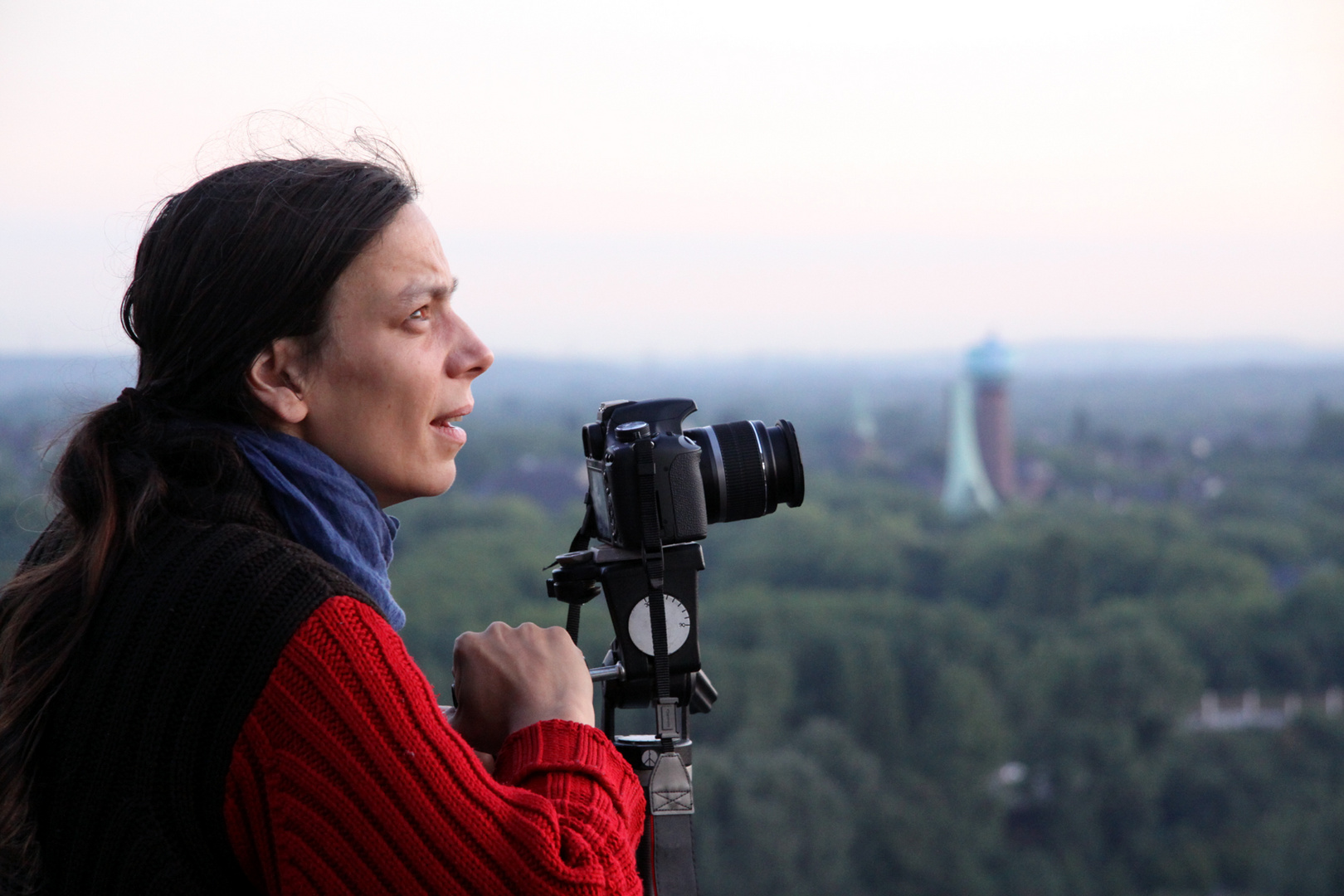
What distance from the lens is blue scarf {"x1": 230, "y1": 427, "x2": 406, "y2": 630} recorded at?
124 centimetres

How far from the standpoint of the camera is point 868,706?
140 ft

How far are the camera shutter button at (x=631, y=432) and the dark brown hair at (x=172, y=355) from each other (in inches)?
19.1

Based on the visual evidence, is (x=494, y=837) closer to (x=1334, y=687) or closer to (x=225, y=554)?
(x=225, y=554)

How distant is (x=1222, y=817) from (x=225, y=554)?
42.5 meters

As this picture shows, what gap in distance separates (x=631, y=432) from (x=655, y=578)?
0.19 m

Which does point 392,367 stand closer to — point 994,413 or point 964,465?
point 964,465

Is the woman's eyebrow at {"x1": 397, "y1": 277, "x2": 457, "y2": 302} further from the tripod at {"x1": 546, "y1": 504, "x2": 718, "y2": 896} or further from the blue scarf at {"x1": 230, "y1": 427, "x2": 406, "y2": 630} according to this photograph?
the tripod at {"x1": 546, "y1": 504, "x2": 718, "y2": 896}

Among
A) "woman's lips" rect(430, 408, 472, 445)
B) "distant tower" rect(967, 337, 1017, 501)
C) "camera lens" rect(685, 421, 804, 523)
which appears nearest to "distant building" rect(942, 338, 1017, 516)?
"distant tower" rect(967, 337, 1017, 501)

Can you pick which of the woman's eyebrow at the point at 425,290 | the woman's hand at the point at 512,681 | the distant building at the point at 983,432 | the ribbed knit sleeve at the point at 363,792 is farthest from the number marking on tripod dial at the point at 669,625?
the distant building at the point at 983,432

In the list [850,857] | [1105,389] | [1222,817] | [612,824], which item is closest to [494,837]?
[612,824]

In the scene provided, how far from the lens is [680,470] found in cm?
175

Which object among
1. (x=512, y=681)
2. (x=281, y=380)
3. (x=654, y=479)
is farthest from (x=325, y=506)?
(x=654, y=479)

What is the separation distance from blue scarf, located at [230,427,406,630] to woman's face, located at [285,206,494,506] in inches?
1.8

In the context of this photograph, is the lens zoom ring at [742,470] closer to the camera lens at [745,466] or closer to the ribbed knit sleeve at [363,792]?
the camera lens at [745,466]
